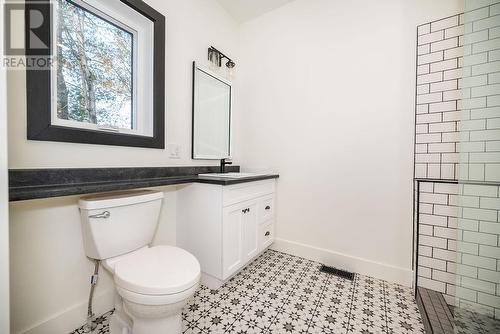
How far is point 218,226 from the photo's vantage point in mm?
1489

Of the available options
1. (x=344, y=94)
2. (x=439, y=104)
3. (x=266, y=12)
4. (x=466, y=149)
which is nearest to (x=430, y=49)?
(x=439, y=104)

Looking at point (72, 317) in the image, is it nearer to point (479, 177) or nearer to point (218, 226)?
point (218, 226)

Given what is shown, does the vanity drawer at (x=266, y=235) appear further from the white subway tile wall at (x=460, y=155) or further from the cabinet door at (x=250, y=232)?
the white subway tile wall at (x=460, y=155)

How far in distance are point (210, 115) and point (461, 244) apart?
86.3 inches

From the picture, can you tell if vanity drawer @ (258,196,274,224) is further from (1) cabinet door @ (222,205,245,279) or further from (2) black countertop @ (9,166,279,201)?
(2) black countertop @ (9,166,279,201)

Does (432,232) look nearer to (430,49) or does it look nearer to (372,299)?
(372,299)

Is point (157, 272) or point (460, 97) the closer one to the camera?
point (157, 272)

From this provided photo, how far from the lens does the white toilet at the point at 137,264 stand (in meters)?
0.90

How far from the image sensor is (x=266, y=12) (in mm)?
2273

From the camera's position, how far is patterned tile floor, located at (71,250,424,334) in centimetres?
122

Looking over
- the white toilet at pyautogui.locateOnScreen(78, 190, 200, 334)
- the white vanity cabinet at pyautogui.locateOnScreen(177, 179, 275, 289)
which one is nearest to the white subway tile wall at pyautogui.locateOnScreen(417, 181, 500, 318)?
the white vanity cabinet at pyautogui.locateOnScreen(177, 179, 275, 289)

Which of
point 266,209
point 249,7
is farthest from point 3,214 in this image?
point 249,7

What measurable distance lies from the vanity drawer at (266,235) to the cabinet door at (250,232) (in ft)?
0.27

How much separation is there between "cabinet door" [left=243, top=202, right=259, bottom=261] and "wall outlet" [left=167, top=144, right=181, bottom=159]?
75cm
